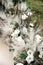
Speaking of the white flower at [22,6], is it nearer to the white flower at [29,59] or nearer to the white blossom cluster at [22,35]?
the white blossom cluster at [22,35]

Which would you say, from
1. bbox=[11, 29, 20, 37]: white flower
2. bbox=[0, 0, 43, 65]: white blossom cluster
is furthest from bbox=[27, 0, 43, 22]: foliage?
bbox=[11, 29, 20, 37]: white flower

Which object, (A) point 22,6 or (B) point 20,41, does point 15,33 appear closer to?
(B) point 20,41

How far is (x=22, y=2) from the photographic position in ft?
5.35

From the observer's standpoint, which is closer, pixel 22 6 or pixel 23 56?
pixel 23 56

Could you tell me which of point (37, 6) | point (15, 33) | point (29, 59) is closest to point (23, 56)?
point (29, 59)

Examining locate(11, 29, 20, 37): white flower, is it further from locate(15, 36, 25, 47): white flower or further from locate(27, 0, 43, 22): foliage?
locate(27, 0, 43, 22): foliage

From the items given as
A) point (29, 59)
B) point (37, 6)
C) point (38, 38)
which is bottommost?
point (29, 59)

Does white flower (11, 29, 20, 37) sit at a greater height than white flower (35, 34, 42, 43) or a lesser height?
lesser

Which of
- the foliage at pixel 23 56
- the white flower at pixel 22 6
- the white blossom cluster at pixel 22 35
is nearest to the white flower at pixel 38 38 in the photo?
the white blossom cluster at pixel 22 35

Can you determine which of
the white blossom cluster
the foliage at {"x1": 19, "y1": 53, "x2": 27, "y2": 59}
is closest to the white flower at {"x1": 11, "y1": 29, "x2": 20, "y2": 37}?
the white blossom cluster

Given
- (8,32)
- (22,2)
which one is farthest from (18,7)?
(8,32)

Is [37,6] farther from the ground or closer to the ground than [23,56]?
farther from the ground

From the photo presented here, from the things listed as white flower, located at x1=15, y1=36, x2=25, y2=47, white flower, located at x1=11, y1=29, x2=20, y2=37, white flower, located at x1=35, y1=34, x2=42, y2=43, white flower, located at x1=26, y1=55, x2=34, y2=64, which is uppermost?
white flower, located at x1=35, y1=34, x2=42, y2=43

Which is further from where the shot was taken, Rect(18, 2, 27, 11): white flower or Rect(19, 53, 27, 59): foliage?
Rect(18, 2, 27, 11): white flower
